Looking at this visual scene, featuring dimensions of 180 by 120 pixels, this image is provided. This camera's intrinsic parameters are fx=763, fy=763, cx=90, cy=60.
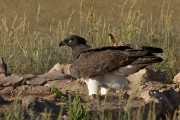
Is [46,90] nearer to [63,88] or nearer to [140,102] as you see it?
[63,88]

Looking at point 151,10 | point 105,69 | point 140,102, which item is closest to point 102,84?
point 105,69

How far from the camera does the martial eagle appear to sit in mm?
10141

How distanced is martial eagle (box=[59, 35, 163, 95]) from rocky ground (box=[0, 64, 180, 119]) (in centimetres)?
21

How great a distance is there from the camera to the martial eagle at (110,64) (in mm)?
10141

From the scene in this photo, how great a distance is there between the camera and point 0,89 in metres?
10.8

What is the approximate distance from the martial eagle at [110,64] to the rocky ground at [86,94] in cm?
21

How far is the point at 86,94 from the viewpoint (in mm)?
→ 10422

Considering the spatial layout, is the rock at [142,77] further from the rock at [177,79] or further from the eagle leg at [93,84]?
the eagle leg at [93,84]

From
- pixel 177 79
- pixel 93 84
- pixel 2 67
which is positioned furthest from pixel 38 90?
pixel 177 79

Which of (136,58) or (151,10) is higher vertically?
(136,58)

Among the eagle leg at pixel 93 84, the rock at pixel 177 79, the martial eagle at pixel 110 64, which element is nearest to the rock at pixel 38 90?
the martial eagle at pixel 110 64

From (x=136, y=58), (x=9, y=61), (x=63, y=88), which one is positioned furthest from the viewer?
(x=9, y=61)

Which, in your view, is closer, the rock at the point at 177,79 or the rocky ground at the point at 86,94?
the rocky ground at the point at 86,94

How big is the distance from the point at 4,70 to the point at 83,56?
5.16ft
